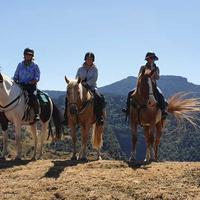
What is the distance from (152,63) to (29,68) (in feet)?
14.9

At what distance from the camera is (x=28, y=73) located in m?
17.4

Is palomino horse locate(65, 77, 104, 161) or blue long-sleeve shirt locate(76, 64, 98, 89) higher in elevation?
blue long-sleeve shirt locate(76, 64, 98, 89)

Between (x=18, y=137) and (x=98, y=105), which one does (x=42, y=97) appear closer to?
(x=18, y=137)

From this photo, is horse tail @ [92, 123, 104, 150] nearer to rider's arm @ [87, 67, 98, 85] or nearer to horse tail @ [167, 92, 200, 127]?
rider's arm @ [87, 67, 98, 85]

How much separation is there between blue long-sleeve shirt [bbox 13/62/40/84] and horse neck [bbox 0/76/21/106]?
30.9 inches

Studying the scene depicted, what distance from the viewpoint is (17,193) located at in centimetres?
1214

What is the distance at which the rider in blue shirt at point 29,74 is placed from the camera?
56.4ft

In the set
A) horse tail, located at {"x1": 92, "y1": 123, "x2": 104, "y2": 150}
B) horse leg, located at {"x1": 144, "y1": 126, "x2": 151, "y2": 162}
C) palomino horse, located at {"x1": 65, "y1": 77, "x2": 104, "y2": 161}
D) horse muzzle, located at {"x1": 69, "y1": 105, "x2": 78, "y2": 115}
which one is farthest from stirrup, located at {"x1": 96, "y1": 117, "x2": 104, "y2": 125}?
horse muzzle, located at {"x1": 69, "y1": 105, "x2": 78, "y2": 115}

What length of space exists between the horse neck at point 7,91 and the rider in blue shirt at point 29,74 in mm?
673

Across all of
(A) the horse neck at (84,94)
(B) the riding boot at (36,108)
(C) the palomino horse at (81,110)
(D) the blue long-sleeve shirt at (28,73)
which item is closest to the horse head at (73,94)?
(C) the palomino horse at (81,110)

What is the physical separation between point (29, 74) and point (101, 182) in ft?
21.3

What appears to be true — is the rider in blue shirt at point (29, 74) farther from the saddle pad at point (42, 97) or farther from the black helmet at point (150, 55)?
the black helmet at point (150, 55)

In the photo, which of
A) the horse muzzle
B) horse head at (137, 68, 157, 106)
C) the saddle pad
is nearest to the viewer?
the horse muzzle

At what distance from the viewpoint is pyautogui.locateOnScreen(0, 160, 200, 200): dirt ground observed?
11539 mm
